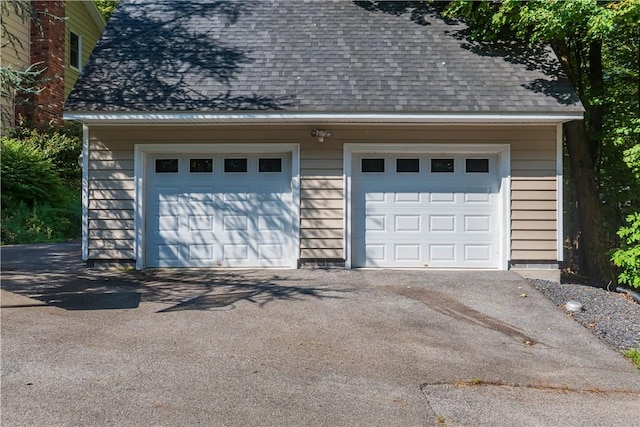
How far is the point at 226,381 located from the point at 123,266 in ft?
17.2

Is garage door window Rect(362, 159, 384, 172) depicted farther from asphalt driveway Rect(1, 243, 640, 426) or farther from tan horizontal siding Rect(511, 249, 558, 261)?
tan horizontal siding Rect(511, 249, 558, 261)

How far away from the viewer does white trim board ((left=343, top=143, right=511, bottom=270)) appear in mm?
8023

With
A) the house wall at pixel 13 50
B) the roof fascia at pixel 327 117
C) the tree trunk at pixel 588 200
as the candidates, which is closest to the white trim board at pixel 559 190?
the roof fascia at pixel 327 117

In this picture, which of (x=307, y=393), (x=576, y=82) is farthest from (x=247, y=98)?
(x=576, y=82)

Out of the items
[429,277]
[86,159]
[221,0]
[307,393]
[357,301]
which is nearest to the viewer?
[307,393]

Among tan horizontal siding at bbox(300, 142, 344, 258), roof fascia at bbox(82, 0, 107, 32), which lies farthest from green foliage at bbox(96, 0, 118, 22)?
tan horizontal siding at bbox(300, 142, 344, 258)

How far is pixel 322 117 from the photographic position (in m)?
7.57

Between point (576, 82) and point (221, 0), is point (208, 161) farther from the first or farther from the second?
point (576, 82)

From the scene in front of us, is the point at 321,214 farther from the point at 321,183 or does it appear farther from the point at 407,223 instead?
the point at 407,223

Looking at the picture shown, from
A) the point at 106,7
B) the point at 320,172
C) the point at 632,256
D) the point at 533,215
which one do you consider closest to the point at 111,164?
the point at 320,172

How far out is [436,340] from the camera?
4.96 meters

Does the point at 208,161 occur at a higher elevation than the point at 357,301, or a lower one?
higher

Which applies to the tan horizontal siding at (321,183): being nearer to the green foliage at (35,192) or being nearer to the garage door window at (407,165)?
the garage door window at (407,165)

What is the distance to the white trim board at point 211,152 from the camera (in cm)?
815
